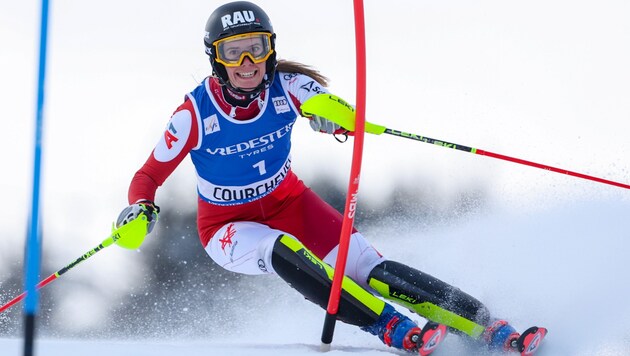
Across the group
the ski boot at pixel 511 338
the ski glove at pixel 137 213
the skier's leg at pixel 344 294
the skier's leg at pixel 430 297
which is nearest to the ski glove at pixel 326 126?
the skier's leg at pixel 344 294

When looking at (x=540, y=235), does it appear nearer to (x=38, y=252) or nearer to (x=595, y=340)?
(x=595, y=340)

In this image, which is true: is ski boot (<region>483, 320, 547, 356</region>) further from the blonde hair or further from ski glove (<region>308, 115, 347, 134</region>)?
the blonde hair

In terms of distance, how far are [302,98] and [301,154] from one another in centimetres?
1744

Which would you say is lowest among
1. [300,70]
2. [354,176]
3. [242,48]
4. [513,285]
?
[513,285]

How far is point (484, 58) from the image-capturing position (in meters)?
20.0

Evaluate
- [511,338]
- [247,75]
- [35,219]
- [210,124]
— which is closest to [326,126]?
[247,75]

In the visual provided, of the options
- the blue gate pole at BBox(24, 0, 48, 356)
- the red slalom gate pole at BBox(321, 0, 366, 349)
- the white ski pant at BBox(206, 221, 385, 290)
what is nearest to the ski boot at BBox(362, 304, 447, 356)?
the red slalom gate pole at BBox(321, 0, 366, 349)

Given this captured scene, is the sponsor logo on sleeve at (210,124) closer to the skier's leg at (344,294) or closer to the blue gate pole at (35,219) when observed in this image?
the skier's leg at (344,294)

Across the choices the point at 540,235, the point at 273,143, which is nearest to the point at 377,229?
the point at 540,235

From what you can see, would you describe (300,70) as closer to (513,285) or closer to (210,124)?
(210,124)

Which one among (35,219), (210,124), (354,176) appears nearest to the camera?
(35,219)

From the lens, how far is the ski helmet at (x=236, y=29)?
432cm

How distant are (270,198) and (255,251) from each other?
528 mm

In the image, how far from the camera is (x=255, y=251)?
438cm
